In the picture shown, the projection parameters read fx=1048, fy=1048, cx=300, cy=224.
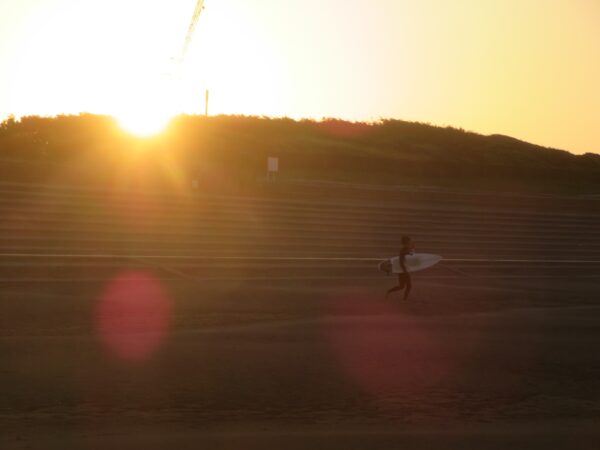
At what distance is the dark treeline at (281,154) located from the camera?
37888 millimetres

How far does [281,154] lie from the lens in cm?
5162

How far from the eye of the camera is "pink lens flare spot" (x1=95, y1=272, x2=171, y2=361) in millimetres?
11547

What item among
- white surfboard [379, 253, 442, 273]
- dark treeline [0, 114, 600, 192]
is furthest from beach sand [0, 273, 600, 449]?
dark treeline [0, 114, 600, 192]

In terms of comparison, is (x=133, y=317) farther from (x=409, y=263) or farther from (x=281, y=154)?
(x=281, y=154)

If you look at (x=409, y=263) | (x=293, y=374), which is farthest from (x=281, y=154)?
(x=293, y=374)

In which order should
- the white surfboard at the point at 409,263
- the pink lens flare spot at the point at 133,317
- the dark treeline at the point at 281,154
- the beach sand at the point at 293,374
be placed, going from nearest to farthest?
the beach sand at the point at 293,374 → the pink lens flare spot at the point at 133,317 → the white surfboard at the point at 409,263 → the dark treeline at the point at 281,154

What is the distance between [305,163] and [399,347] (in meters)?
39.8

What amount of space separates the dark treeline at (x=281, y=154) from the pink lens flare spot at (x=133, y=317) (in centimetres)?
1268

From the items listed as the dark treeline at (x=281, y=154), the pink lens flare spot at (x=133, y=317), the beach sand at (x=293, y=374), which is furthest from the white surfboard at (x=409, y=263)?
the dark treeline at (x=281, y=154)

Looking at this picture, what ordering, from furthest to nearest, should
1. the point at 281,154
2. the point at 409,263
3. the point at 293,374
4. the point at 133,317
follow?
the point at 281,154
the point at 409,263
the point at 133,317
the point at 293,374

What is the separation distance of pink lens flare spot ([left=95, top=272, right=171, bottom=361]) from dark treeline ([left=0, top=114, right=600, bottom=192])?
1268cm

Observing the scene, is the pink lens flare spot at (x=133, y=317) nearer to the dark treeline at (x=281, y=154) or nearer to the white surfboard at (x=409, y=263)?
the white surfboard at (x=409, y=263)

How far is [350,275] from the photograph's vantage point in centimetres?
2217

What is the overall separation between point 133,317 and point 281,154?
37.8 meters
